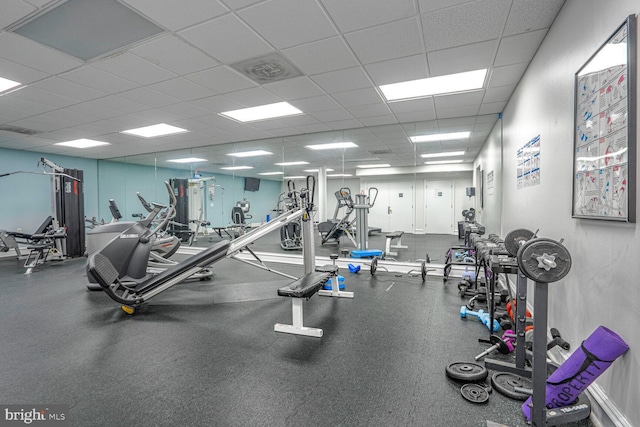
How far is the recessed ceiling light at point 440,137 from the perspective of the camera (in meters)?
6.33

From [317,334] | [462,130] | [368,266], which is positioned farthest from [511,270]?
[462,130]

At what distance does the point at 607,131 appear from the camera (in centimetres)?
150

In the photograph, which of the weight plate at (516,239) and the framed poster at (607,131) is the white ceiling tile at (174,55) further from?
the weight plate at (516,239)

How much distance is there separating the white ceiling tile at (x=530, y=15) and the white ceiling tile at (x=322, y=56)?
1.33 metres

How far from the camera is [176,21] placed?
7.76 feet

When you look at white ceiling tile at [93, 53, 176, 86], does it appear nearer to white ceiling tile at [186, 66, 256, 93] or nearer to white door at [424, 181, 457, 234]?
white ceiling tile at [186, 66, 256, 93]

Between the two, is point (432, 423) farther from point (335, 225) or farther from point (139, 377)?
point (335, 225)

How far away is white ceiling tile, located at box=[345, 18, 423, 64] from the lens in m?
2.47

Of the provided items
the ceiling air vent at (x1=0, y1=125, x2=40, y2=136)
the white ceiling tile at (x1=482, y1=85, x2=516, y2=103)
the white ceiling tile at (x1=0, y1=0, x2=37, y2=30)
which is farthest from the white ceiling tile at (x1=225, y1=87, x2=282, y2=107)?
the ceiling air vent at (x1=0, y1=125, x2=40, y2=136)

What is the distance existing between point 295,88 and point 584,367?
143 inches

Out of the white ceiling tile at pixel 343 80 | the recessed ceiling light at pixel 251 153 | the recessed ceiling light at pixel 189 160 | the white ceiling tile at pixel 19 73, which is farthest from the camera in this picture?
the recessed ceiling light at pixel 189 160

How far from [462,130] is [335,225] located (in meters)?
3.56

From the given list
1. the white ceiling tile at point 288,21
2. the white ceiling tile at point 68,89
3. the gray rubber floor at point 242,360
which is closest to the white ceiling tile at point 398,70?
the white ceiling tile at point 288,21

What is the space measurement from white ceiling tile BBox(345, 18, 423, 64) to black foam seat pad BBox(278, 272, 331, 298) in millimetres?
2250
